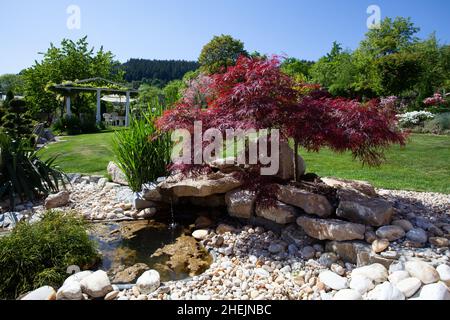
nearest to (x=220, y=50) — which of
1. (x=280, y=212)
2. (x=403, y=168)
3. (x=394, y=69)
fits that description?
(x=394, y=69)

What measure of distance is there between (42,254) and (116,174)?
2.40 m

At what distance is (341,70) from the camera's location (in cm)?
1814

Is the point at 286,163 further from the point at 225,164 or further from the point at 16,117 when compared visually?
the point at 16,117

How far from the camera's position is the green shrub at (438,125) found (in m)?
9.28

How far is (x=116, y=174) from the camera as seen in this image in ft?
15.4

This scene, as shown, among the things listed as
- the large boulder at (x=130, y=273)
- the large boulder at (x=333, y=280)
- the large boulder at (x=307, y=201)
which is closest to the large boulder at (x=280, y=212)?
the large boulder at (x=307, y=201)

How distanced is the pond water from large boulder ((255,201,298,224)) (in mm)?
696

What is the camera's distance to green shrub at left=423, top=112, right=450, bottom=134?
9281 millimetres

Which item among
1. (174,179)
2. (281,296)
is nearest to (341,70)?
(174,179)

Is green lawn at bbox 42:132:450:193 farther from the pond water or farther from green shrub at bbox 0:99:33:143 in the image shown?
green shrub at bbox 0:99:33:143

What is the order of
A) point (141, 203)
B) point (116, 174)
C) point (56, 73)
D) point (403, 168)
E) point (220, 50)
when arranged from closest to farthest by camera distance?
1. point (141, 203)
2. point (116, 174)
3. point (403, 168)
4. point (56, 73)
5. point (220, 50)

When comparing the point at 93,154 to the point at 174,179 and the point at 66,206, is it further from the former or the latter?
the point at 174,179

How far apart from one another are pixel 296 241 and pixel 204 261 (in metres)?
0.84

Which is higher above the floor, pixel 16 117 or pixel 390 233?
pixel 16 117
